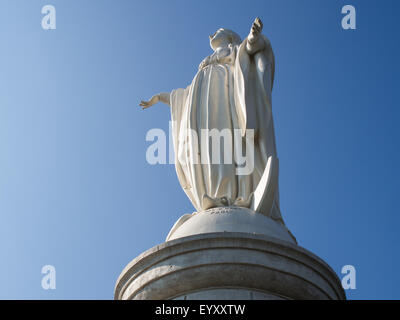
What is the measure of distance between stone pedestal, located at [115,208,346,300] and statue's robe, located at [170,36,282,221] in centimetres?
159

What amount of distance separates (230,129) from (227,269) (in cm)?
345

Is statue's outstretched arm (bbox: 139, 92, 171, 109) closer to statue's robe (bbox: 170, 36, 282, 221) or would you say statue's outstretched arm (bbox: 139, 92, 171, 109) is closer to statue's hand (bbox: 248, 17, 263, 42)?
statue's robe (bbox: 170, 36, 282, 221)

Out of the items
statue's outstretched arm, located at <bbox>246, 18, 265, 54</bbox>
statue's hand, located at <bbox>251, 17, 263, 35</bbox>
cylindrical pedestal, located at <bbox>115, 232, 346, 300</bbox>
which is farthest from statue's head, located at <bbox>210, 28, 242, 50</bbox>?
cylindrical pedestal, located at <bbox>115, 232, 346, 300</bbox>

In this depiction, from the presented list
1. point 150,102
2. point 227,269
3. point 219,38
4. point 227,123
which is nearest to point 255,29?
point 227,123

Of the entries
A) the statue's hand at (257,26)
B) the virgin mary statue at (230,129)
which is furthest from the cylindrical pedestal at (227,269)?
the statue's hand at (257,26)

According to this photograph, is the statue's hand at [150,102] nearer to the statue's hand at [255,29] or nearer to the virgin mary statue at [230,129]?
the virgin mary statue at [230,129]

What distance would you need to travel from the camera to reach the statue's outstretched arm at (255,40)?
11.6 m

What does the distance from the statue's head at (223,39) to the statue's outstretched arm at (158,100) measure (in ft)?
4.25

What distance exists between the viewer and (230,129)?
1155 centimetres

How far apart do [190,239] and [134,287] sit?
0.95 meters

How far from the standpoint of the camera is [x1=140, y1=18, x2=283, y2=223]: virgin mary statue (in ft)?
35.9

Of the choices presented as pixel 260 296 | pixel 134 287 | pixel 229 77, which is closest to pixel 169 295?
pixel 134 287
